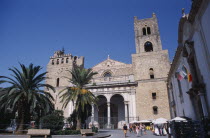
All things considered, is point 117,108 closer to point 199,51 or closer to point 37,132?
point 37,132

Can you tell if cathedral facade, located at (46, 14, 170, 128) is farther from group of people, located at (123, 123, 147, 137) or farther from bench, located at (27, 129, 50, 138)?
bench, located at (27, 129, 50, 138)

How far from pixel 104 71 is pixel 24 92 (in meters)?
18.6

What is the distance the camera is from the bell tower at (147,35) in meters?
29.3

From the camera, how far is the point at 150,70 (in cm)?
2773

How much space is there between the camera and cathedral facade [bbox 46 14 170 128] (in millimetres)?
25250

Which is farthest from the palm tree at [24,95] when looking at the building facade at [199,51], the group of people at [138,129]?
the building facade at [199,51]

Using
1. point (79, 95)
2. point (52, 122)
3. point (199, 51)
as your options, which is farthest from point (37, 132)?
point (199, 51)

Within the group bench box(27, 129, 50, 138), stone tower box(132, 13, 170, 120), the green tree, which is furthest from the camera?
stone tower box(132, 13, 170, 120)

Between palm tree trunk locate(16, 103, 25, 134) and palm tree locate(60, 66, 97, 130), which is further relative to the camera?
palm tree locate(60, 66, 97, 130)

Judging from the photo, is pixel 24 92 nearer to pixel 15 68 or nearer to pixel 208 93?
pixel 15 68

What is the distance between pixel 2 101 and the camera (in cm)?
1620

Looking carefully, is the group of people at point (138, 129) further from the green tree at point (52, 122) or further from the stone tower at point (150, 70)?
the green tree at point (52, 122)

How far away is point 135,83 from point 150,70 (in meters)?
3.62

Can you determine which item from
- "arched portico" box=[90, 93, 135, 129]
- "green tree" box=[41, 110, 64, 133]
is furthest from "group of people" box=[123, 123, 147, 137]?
"green tree" box=[41, 110, 64, 133]
